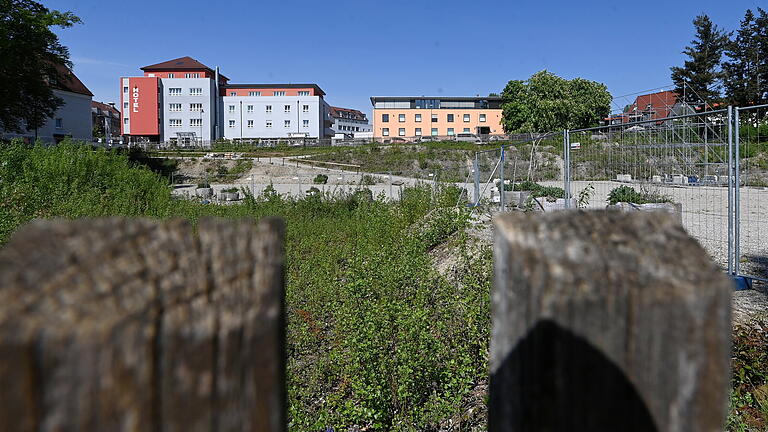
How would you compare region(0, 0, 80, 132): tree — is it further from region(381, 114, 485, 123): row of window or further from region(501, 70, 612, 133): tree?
region(381, 114, 485, 123): row of window

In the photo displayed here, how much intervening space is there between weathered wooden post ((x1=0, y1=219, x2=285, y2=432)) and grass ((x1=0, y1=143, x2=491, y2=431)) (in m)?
3.33

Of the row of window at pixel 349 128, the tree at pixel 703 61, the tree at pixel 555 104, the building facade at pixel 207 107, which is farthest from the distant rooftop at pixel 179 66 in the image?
the tree at pixel 703 61

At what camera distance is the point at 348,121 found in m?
128

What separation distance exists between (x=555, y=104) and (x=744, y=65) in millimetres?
19617

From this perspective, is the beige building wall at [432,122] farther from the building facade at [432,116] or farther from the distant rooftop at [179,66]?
the distant rooftop at [179,66]

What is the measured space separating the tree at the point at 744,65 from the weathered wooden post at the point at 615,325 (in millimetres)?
71087

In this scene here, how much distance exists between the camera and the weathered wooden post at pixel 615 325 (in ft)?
2.15

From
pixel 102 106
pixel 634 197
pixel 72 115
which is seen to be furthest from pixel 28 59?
pixel 102 106

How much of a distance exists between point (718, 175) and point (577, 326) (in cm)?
1717

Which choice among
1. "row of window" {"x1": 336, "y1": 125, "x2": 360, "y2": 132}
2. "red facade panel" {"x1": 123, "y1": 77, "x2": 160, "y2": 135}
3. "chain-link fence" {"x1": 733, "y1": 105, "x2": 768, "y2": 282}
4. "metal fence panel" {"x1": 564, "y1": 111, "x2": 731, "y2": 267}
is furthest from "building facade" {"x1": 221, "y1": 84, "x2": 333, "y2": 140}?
"metal fence panel" {"x1": 564, "y1": 111, "x2": 731, "y2": 267}

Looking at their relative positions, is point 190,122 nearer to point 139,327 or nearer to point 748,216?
point 748,216

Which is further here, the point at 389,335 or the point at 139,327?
the point at 389,335

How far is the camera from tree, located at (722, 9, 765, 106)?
61062mm

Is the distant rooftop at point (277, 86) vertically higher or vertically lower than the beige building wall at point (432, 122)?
higher
